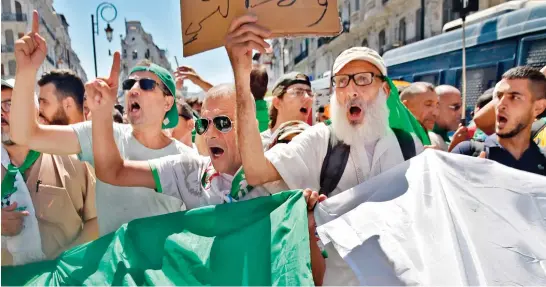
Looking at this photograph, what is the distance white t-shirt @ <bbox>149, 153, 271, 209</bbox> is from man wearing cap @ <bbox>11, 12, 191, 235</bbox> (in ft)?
0.20

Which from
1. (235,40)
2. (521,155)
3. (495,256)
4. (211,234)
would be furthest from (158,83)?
(521,155)

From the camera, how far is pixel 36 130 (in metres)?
2.11

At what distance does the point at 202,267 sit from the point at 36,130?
3.50ft

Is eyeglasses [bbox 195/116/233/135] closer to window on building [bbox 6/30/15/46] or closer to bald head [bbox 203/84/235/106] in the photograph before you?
bald head [bbox 203/84/235/106]

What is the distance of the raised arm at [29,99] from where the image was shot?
200 cm

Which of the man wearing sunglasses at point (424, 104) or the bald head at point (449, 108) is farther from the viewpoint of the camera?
the bald head at point (449, 108)

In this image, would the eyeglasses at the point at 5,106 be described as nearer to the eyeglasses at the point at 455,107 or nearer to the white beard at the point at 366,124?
the white beard at the point at 366,124

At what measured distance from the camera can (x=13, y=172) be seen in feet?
7.26

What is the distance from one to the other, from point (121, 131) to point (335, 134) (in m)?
1.21

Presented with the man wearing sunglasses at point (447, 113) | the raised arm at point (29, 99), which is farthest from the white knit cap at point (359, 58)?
the man wearing sunglasses at point (447, 113)

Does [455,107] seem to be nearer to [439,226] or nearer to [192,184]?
[439,226]

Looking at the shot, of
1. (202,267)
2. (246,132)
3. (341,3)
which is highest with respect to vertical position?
(341,3)

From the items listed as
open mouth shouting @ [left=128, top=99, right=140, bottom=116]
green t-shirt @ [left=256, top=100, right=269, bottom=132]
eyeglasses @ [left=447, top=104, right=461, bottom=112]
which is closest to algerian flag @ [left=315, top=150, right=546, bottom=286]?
open mouth shouting @ [left=128, top=99, right=140, bottom=116]

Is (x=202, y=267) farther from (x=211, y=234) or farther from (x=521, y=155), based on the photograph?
(x=521, y=155)
